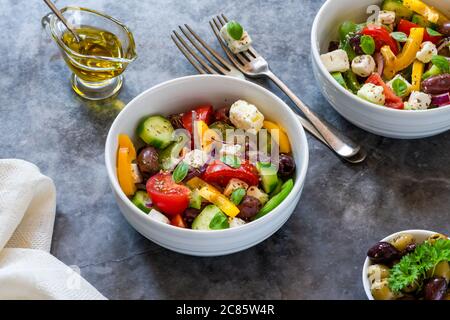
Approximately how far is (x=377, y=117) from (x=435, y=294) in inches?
20.1

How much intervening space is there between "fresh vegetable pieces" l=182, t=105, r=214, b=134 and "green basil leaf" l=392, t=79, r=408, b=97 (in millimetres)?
495

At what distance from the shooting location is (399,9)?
2078 millimetres

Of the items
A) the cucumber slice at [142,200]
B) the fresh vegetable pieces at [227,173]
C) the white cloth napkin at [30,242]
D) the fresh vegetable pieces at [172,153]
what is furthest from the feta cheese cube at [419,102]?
the white cloth napkin at [30,242]

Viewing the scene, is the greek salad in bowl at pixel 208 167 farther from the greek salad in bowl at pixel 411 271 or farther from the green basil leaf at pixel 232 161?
the greek salad in bowl at pixel 411 271

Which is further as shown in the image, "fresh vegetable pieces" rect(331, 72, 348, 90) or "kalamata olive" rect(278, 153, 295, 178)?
"fresh vegetable pieces" rect(331, 72, 348, 90)

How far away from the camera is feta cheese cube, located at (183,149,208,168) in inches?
69.1

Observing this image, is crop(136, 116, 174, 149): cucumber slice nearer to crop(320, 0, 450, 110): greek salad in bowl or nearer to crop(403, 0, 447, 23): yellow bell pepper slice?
crop(320, 0, 450, 110): greek salad in bowl

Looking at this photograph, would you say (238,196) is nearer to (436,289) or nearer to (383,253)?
(383,253)

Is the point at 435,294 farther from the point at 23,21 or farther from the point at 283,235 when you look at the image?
the point at 23,21

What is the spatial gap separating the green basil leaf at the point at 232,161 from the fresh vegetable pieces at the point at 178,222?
0.18m

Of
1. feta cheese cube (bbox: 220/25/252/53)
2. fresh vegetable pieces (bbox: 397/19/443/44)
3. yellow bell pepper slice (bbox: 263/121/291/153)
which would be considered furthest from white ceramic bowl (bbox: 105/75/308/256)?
fresh vegetable pieces (bbox: 397/19/443/44)

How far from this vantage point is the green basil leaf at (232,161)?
68.3 inches

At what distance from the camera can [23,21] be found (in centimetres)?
228
